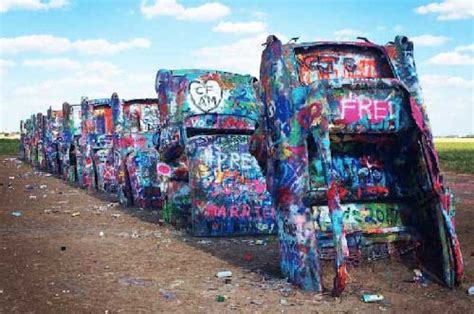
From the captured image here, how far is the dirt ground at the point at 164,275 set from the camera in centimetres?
523

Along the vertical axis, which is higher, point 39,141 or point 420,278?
point 39,141

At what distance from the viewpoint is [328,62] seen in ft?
20.5

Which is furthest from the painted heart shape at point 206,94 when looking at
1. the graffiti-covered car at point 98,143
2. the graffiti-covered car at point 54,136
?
the graffiti-covered car at point 54,136

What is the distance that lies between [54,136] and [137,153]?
12733mm

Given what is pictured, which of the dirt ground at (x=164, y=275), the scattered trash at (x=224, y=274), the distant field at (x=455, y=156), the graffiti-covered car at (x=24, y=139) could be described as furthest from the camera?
the graffiti-covered car at (x=24, y=139)

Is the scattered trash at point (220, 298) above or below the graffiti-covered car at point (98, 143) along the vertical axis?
below

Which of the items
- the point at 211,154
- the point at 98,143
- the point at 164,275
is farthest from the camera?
the point at 98,143

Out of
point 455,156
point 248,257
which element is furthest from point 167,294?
point 455,156

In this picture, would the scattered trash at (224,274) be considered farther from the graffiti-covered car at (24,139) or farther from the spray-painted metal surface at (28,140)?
the graffiti-covered car at (24,139)

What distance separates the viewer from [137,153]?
12.8 m

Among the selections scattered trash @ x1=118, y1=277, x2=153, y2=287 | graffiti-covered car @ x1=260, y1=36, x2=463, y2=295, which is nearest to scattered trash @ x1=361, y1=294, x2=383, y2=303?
graffiti-covered car @ x1=260, y1=36, x2=463, y2=295

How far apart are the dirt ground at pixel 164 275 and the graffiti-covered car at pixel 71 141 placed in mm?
9737

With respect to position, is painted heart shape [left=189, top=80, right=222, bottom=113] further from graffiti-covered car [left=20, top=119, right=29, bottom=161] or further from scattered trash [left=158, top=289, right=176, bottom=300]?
graffiti-covered car [left=20, top=119, right=29, bottom=161]

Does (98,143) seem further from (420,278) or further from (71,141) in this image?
(420,278)
